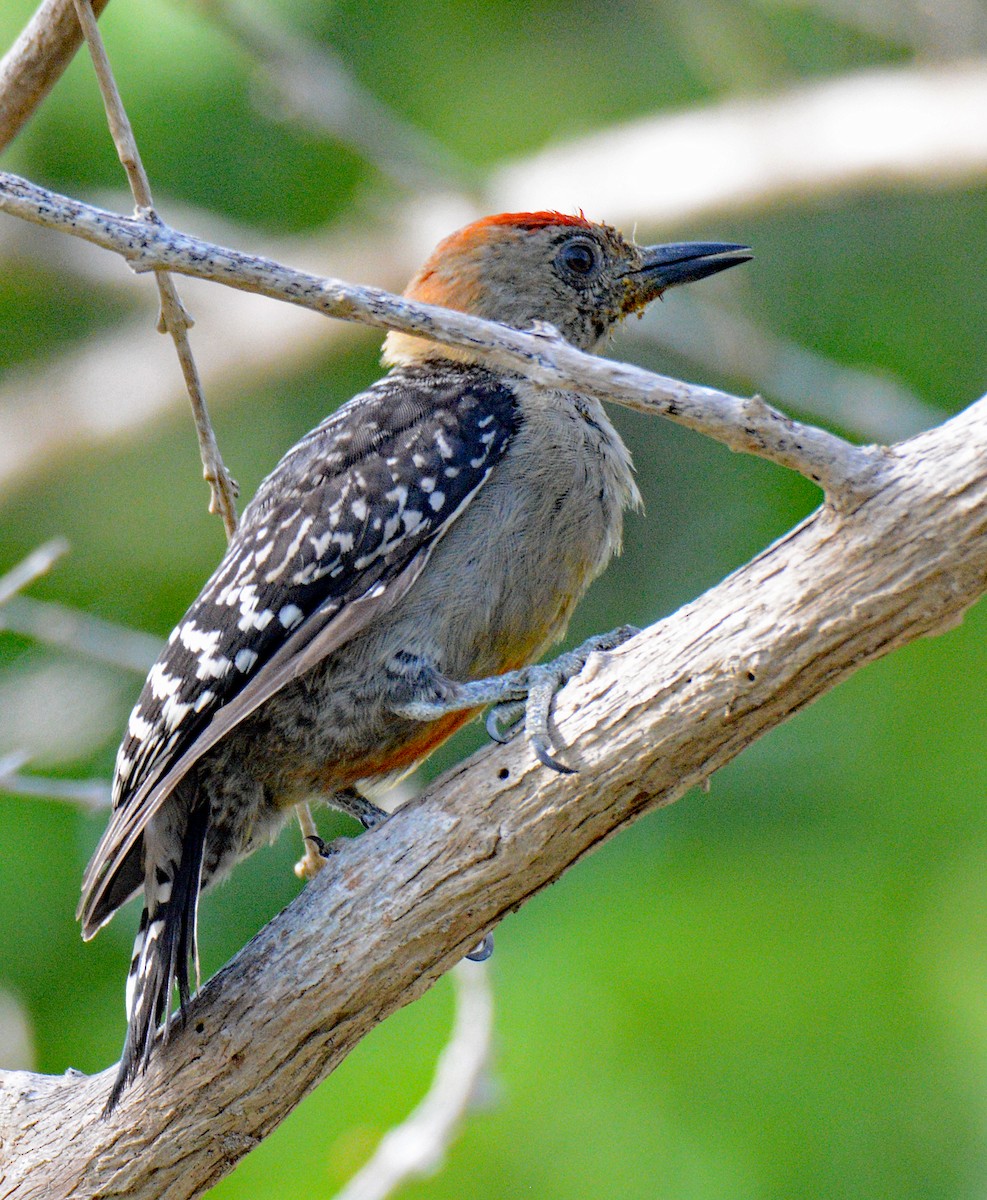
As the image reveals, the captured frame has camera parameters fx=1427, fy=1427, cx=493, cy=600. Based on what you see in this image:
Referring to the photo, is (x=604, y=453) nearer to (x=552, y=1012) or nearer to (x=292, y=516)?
(x=292, y=516)

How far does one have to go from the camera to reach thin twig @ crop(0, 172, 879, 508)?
2.30 meters

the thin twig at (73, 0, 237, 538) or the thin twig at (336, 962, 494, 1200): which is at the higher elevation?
the thin twig at (73, 0, 237, 538)

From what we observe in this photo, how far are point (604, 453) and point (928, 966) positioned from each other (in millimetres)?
3704

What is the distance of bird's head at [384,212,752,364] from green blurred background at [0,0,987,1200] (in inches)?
85.6

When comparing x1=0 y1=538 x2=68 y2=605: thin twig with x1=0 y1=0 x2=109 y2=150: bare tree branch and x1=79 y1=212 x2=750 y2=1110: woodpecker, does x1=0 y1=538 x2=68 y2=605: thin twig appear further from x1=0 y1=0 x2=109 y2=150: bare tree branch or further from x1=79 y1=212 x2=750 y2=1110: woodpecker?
x1=0 y1=0 x2=109 y2=150: bare tree branch

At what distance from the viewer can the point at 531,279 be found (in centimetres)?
441

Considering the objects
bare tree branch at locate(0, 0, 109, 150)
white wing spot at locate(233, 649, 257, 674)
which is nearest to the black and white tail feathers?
white wing spot at locate(233, 649, 257, 674)

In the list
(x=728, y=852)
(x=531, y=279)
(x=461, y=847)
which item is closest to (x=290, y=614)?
(x=461, y=847)

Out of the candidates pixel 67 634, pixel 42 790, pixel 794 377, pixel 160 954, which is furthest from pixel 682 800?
pixel 160 954

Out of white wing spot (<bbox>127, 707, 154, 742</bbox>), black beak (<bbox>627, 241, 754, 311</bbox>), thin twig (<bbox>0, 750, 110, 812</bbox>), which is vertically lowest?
white wing spot (<bbox>127, 707, 154, 742</bbox>)

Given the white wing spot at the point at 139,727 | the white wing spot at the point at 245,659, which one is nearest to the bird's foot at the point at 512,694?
the white wing spot at the point at 245,659

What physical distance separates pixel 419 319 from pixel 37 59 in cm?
125

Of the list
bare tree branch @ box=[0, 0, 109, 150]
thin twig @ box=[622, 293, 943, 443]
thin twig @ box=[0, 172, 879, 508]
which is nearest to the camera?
thin twig @ box=[0, 172, 879, 508]

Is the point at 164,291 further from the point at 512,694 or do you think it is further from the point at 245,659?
the point at 512,694
